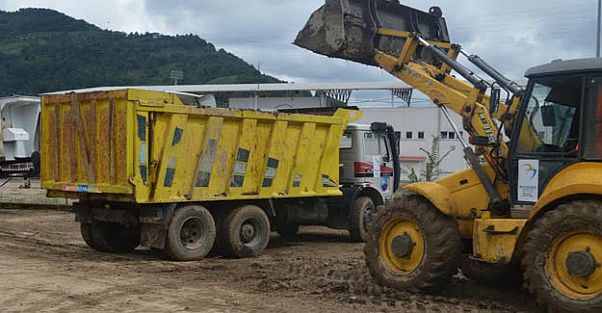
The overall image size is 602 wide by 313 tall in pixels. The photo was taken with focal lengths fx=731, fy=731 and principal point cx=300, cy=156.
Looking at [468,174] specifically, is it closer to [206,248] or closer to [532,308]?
[532,308]

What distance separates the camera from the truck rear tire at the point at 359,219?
13556 mm

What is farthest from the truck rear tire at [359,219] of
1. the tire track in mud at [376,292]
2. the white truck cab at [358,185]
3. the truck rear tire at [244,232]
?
the tire track in mud at [376,292]

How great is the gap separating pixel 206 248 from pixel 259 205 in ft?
5.01

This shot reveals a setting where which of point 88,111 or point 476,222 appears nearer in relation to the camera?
point 476,222

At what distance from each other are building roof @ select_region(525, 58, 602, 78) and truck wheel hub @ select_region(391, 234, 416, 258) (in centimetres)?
214

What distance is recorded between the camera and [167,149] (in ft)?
33.8

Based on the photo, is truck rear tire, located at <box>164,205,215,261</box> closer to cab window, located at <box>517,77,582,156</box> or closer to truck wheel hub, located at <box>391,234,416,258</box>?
truck wheel hub, located at <box>391,234,416,258</box>

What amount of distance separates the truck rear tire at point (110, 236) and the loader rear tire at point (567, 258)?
6634 mm

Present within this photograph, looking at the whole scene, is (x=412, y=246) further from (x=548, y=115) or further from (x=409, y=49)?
(x=409, y=49)

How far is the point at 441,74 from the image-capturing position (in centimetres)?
978

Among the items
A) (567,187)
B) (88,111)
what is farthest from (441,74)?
(88,111)

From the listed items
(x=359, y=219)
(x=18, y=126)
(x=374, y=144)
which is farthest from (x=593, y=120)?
(x=18, y=126)

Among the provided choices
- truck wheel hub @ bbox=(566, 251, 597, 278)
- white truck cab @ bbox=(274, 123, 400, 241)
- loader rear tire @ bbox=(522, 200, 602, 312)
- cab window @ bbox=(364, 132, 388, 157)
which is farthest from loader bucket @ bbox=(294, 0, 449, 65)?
truck wheel hub @ bbox=(566, 251, 597, 278)

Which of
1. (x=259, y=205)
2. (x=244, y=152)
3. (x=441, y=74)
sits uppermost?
(x=441, y=74)
